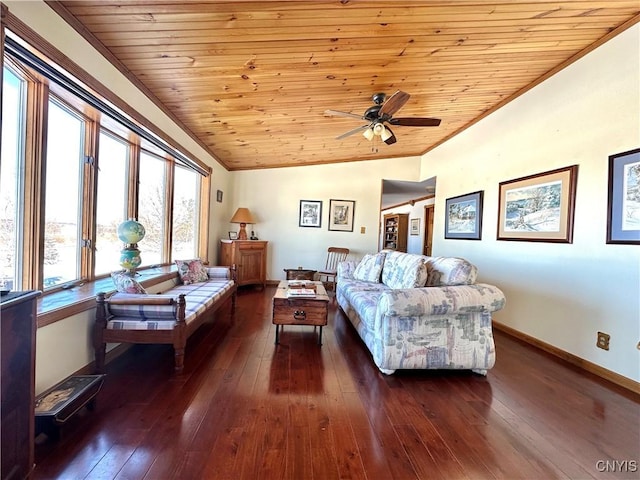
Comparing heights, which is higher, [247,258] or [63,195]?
[63,195]

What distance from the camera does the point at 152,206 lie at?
11.4ft

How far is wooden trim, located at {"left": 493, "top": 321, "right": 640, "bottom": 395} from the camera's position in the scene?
2.11 m

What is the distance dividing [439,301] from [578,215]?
5.41ft

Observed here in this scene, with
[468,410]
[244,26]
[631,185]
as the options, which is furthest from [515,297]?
[244,26]

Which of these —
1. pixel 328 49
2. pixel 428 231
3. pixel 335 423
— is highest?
pixel 328 49

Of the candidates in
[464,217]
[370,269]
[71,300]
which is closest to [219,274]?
[71,300]

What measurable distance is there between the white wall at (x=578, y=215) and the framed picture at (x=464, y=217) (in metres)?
0.15

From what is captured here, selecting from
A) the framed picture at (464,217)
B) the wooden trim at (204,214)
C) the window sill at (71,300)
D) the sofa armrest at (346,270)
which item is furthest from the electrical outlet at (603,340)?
the wooden trim at (204,214)

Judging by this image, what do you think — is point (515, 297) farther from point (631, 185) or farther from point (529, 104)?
point (529, 104)

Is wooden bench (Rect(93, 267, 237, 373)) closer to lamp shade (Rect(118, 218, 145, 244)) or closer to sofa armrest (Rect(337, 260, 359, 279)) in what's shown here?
lamp shade (Rect(118, 218, 145, 244))

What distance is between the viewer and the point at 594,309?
7.86ft

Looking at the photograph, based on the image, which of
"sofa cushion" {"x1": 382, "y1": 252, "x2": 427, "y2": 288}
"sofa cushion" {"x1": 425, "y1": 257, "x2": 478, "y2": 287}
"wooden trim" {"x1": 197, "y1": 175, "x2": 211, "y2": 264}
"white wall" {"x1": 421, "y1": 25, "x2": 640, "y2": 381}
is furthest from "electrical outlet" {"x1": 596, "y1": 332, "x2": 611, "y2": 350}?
"wooden trim" {"x1": 197, "y1": 175, "x2": 211, "y2": 264}

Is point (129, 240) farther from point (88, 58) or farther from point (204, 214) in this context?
point (204, 214)

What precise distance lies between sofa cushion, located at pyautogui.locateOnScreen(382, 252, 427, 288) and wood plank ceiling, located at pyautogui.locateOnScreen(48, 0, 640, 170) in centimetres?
179
